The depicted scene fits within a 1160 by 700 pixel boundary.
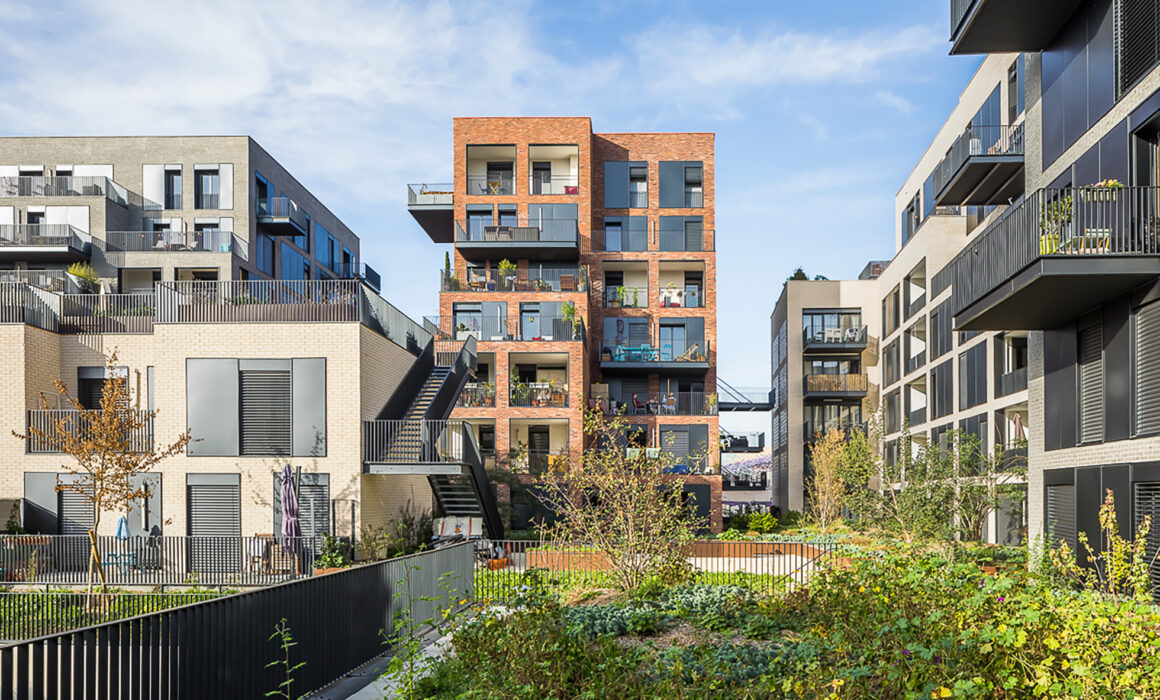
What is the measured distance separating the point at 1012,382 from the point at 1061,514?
42.6ft

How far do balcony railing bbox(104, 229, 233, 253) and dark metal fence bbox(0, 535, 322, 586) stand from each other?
20.6 meters

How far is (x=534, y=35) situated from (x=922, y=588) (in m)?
9.83

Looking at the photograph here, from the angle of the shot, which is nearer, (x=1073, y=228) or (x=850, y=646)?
(x=850, y=646)

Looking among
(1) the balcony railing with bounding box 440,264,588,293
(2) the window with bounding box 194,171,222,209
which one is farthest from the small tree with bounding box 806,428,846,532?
(2) the window with bounding box 194,171,222,209

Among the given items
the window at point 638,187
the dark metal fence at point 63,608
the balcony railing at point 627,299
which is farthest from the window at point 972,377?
the dark metal fence at point 63,608

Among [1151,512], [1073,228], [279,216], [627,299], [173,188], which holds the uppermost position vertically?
[173,188]

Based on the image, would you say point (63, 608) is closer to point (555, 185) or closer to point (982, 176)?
point (982, 176)

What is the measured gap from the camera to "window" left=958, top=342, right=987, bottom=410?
31.5 meters

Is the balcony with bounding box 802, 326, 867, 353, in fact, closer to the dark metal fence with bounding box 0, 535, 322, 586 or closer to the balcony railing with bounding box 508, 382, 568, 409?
the balcony railing with bounding box 508, 382, 568, 409

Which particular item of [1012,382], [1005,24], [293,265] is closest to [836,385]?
[1012,382]

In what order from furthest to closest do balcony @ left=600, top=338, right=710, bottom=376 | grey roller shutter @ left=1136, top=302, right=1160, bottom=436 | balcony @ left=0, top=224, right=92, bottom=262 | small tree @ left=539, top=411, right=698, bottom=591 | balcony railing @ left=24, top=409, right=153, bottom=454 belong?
1. balcony @ left=600, top=338, right=710, bottom=376
2. balcony @ left=0, top=224, right=92, bottom=262
3. balcony railing @ left=24, top=409, right=153, bottom=454
4. small tree @ left=539, top=411, right=698, bottom=591
5. grey roller shutter @ left=1136, top=302, right=1160, bottom=436

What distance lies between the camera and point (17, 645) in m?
6.02

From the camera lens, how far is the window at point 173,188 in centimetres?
4284

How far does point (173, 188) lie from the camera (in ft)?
141
